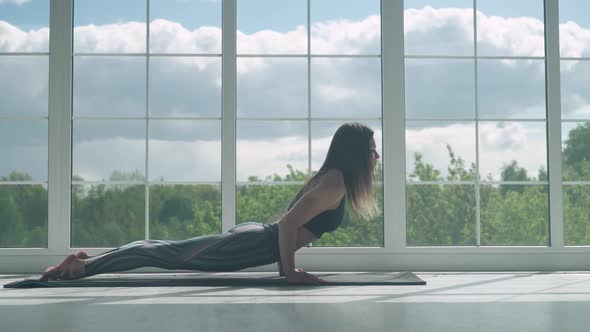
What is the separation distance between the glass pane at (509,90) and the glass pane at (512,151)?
60 centimetres

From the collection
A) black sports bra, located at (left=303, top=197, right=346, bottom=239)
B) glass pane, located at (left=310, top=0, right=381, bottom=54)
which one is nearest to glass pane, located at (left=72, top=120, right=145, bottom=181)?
glass pane, located at (left=310, top=0, right=381, bottom=54)

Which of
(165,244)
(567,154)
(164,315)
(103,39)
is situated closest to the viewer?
(164,315)

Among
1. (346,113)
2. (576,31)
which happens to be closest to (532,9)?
(576,31)

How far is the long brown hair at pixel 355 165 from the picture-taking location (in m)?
3.65

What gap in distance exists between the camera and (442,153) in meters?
17.8

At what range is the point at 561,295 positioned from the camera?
3111mm

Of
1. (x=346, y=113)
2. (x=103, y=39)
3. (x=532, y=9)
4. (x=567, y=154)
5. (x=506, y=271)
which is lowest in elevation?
(x=506, y=271)

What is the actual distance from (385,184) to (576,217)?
16.2 m

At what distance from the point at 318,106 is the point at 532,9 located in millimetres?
6477

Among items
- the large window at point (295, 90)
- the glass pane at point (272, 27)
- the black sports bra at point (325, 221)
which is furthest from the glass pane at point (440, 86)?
the black sports bra at point (325, 221)

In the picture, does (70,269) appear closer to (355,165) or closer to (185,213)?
(355,165)

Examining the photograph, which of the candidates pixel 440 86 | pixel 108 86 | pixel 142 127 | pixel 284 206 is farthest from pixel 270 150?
pixel 440 86

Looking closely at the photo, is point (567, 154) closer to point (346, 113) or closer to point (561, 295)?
point (346, 113)

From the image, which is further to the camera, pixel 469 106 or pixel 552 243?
pixel 469 106
